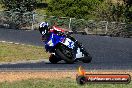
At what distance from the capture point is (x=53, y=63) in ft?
68.6

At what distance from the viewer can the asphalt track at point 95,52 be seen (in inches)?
746

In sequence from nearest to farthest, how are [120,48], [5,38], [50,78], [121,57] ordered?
[50,78]
[121,57]
[120,48]
[5,38]

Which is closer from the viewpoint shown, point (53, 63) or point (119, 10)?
point (53, 63)

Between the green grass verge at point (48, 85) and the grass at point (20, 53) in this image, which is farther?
the grass at point (20, 53)

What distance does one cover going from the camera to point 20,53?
2550cm

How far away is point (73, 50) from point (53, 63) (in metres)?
1.21

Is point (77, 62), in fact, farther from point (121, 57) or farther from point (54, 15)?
point (54, 15)

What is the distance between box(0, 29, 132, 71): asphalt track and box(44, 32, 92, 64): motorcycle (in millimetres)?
326

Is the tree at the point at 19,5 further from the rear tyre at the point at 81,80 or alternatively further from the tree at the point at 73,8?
the rear tyre at the point at 81,80

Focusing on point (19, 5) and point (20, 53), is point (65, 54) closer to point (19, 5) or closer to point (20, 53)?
point (20, 53)

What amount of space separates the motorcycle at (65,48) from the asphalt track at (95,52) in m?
0.33

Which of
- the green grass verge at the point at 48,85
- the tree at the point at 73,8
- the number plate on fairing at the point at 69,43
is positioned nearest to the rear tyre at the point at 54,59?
the number plate on fairing at the point at 69,43

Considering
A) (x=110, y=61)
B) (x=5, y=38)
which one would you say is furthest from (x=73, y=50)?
(x=5, y=38)

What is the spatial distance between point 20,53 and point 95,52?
4.26 metres
